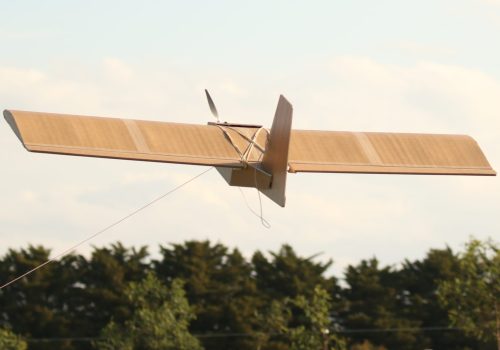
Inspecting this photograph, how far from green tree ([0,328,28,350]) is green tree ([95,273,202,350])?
306cm

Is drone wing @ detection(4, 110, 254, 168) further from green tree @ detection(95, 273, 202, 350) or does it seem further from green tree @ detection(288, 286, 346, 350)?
green tree @ detection(288, 286, 346, 350)

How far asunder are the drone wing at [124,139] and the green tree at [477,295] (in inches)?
1154

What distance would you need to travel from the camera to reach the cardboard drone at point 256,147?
16.0 meters

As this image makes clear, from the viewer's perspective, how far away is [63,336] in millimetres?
Answer: 53281

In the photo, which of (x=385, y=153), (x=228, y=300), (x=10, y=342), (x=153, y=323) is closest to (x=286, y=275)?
(x=228, y=300)

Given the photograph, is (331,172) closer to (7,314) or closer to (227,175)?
(227,175)

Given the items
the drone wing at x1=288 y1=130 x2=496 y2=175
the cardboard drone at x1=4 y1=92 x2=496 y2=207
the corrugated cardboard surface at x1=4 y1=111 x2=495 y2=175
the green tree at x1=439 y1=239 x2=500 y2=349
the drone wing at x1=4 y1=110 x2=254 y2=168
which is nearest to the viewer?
→ the cardboard drone at x1=4 y1=92 x2=496 y2=207

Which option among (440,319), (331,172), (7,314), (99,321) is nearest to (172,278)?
(99,321)

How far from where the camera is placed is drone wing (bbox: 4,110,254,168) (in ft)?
53.2

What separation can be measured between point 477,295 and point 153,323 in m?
12.7

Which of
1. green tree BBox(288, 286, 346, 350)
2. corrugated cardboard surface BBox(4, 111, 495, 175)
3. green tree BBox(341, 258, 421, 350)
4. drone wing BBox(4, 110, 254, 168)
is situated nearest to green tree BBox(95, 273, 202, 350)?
green tree BBox(288, 286, 346, 350)

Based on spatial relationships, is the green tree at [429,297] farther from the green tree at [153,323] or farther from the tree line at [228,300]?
the green tree at [153,323]

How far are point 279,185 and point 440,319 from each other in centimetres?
3901

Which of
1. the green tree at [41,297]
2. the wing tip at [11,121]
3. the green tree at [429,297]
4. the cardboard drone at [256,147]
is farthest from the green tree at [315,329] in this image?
the wing tip at [11,121]
